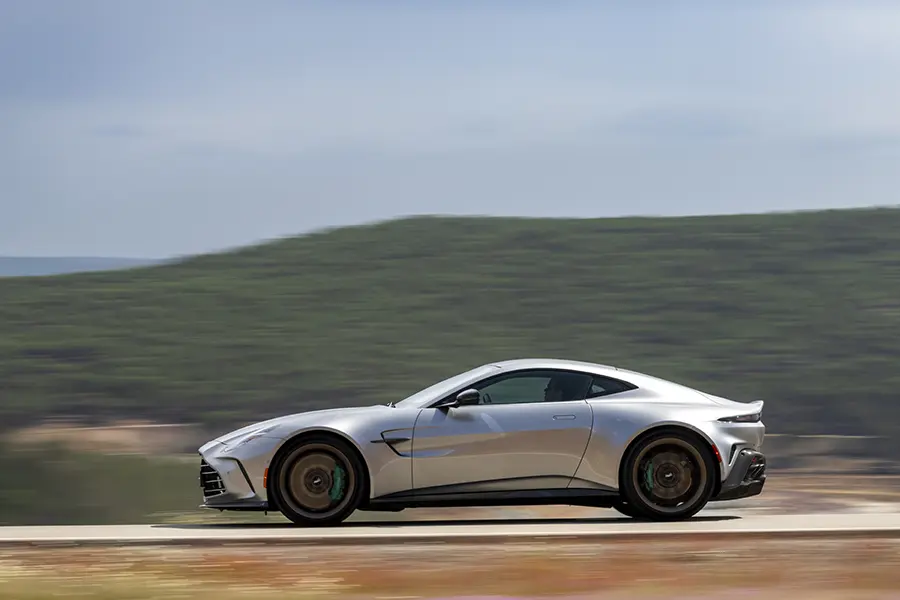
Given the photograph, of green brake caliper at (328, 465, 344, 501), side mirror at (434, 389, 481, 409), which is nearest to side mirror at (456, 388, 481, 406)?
side mirror at (434, 389, 481, 409)

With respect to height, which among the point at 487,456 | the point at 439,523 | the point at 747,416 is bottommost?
the point at 439,523

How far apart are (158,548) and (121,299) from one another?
1755 inches

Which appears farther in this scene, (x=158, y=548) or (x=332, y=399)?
(x=332, y=399)

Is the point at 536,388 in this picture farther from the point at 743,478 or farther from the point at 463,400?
the point at 743,478

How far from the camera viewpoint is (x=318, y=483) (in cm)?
983

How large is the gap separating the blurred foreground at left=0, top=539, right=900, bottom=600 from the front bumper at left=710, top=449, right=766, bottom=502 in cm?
156

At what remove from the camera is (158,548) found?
8.41 m

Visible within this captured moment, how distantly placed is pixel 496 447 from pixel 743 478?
6.46 ft

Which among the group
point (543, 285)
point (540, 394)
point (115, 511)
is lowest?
point (115, 511)

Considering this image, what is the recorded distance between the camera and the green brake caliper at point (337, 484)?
32.1 ft

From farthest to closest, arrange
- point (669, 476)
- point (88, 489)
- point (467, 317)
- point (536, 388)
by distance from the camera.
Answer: point (467, 317), point (88, 489), point (536, 388), point (669, 476)

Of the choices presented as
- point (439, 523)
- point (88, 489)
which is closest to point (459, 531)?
point (439, 523)

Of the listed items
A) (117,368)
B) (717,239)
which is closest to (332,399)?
(117,368)

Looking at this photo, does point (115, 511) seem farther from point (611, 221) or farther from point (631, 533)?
point (611, 221)
